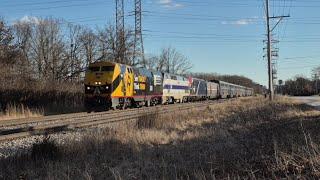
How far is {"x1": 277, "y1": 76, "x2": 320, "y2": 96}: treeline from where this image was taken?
131m

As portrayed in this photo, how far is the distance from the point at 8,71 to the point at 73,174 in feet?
98.1

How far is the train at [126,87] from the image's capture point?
3139 cm

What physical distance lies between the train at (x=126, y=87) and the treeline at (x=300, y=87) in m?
86.2

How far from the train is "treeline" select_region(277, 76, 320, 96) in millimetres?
86168

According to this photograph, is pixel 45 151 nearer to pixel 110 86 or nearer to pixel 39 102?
pixel 110 86

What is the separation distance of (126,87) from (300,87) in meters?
121

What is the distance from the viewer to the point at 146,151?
39.3 ft

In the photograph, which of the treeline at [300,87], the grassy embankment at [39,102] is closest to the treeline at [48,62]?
the grassy embankment at [39,102]

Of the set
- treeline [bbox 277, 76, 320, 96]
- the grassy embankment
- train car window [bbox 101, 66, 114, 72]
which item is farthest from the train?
treeline [bbox 277, 76, 320, 96]

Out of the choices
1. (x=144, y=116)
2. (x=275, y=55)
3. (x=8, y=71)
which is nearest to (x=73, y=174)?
(x=144, y=116)

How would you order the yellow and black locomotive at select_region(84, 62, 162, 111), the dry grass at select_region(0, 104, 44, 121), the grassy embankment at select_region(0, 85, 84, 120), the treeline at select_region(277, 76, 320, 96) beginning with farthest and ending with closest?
the treeline at select_region(277, 76, 320, 96)
the yellow and black locomotive at select_region(84, 62, 162, 111)
the grassy embankment at select_region(0, 85, 84, 120)
the dry grass at select_region(0, 104, 44, 121)

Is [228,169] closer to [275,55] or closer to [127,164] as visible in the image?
[127,164]

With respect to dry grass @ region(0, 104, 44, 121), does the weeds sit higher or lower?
lower

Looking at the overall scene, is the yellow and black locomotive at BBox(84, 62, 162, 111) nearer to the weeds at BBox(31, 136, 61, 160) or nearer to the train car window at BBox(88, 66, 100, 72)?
the train car window at BBox(88, 66, 100, 72)
